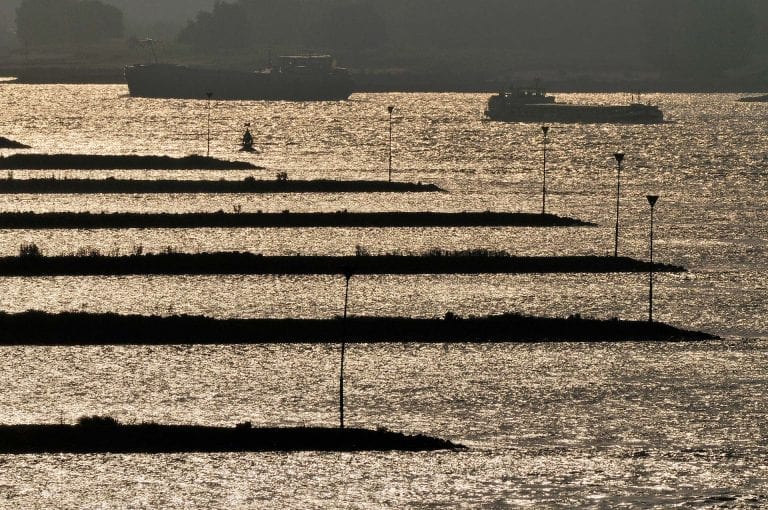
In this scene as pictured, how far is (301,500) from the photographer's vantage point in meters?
40.5

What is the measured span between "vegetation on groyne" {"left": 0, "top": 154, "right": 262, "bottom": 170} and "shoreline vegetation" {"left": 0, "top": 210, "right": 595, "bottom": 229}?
4140cm

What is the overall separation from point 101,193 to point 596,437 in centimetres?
7358

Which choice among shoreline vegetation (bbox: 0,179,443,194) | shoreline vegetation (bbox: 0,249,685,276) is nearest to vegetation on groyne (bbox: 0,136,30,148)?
shoreline vegetation (bbox: 0,179,443,194)

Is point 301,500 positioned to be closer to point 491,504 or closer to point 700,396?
point 491,504

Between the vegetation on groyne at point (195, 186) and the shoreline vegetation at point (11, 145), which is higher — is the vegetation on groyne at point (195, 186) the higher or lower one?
the lower one

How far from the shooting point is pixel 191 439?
45156 mm

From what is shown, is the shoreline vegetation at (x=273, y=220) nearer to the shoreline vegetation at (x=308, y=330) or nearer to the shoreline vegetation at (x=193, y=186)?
the shoreline vegetation at (x=193, y=186)

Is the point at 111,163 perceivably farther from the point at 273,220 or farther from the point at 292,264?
the point at 292,264

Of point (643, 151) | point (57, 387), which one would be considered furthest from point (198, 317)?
point (643, 151)

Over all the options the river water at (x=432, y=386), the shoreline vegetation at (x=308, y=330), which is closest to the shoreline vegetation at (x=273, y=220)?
the river water at (x=432, y=386)

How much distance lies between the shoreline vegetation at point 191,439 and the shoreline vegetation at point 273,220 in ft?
158

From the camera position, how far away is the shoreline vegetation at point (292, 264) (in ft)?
250

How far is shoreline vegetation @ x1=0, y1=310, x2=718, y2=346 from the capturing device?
59.6 m

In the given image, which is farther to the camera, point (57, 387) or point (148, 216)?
point (148, 216)
